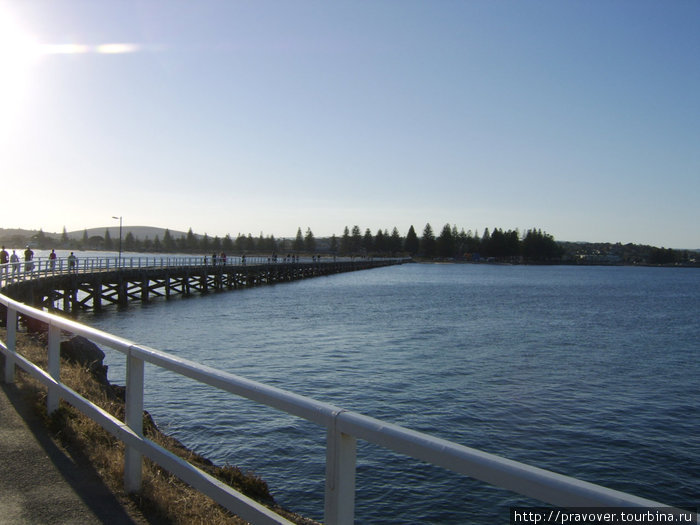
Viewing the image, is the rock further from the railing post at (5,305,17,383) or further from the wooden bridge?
the wooden bridge

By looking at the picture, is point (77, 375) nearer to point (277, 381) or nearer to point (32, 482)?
point (32, 482)

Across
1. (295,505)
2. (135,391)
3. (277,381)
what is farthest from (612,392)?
(135,391)

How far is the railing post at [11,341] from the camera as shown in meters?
7.48

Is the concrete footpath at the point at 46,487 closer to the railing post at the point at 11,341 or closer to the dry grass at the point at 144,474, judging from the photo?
the dry grass at the point at 144,474

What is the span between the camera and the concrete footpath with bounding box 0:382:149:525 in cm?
421

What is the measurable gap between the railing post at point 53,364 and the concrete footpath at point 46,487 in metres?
0.28

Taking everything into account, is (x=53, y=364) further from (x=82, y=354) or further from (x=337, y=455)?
(x=82, y=354)

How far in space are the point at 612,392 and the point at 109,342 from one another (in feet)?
59.3

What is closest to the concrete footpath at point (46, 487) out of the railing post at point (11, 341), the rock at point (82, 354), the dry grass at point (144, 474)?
the dry grass at point (144, 474)

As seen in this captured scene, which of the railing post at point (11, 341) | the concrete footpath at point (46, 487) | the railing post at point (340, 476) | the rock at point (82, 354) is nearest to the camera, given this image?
the railing post at point (340, 476)

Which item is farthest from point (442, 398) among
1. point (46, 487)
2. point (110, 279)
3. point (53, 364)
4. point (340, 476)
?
point (110, 279)

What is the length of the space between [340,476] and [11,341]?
6493mm

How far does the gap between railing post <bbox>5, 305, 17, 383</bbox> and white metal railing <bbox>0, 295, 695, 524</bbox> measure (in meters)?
2.99

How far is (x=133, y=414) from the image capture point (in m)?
4.49
